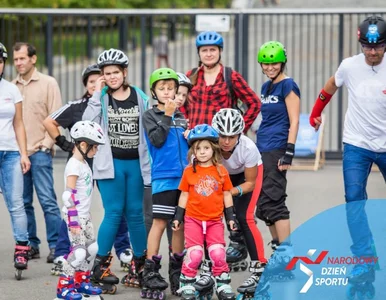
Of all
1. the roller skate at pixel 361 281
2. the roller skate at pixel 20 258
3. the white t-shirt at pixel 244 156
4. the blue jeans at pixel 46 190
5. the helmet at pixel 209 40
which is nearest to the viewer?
the roller skate at pixel 361 281

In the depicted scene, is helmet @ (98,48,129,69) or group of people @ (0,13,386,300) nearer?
group of people @ (0,13,386,300)

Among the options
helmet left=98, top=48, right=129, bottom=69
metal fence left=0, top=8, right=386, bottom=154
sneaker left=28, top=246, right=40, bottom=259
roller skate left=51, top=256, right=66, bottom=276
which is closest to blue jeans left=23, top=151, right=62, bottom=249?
sneaker left=28, top=246, right=40, bottom=259

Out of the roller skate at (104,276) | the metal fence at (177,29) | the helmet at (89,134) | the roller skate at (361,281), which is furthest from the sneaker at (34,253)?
the metal fence at (177,29)

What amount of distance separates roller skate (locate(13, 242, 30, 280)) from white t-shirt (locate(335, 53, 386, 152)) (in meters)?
2.96

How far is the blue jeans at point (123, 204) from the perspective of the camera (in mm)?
8500

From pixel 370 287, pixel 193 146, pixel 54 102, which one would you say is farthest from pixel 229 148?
pixel 370 287

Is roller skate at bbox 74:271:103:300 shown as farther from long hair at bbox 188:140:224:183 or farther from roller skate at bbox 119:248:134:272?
long hair at bbox 188:140:224:183

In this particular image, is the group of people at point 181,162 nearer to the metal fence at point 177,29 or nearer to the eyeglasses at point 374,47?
the eyeglasses at point 374,47

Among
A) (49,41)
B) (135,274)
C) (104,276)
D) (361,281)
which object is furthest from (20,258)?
(49,41)

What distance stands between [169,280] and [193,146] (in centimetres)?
125

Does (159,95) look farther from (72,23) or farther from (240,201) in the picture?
(72,23)

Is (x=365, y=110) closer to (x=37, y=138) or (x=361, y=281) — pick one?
(x=361, y=281)

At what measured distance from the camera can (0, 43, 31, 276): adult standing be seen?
9.02 m

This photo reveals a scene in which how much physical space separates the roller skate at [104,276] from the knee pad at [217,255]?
0.96 metres
